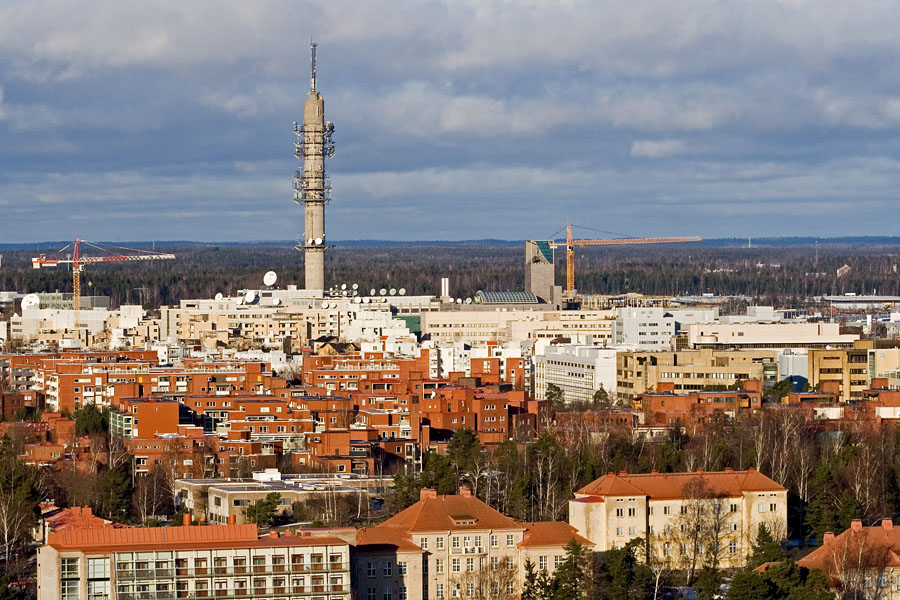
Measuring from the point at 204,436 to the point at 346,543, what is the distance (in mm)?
24701

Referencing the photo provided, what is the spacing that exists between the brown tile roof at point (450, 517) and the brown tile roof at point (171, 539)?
11.9ft

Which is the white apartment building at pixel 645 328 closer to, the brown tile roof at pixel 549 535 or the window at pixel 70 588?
the brown tile roof at pixel 549 535

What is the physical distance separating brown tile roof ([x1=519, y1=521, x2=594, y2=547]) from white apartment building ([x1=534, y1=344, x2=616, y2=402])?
35561 mm

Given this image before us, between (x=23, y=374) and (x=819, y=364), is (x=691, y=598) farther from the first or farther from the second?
(x=23, y=374)

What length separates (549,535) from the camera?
43719 mm

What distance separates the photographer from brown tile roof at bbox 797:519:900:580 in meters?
42.2

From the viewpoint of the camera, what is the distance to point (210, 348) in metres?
103

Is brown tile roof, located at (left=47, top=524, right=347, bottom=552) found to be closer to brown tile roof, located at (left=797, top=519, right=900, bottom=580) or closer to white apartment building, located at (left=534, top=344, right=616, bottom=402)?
brown tile roof, located at (left=797, top=519, right=900, bottom=580)

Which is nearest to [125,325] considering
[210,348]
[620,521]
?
[210,348]

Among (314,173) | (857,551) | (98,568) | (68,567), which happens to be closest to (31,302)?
(314,173)

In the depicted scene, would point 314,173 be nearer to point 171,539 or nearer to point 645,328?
point 645,328

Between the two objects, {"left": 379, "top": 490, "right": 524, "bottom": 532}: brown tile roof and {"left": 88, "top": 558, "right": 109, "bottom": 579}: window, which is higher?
{"left": 379, "top": 490, "right": 524, "bottom": 532}: brown tile roof

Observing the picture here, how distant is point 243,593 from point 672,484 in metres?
12.2

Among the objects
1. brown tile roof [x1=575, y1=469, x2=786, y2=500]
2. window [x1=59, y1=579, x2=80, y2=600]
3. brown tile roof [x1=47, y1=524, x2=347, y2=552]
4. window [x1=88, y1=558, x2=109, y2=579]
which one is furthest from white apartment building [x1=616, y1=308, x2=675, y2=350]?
window [x1=59, y1=579, x2=80, y2=600]
